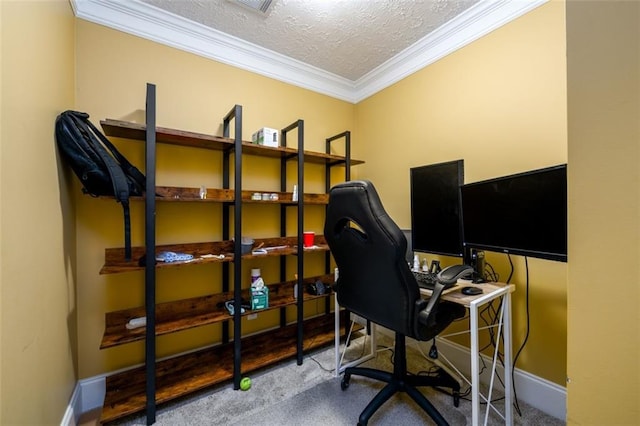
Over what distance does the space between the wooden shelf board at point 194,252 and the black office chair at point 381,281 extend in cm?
75

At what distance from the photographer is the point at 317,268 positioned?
274cm

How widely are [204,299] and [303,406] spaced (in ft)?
3.42

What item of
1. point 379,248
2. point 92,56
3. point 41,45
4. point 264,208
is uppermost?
point 92,56

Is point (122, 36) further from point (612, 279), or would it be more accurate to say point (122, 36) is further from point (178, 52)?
point (612, 279)

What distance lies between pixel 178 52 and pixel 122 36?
0.34m

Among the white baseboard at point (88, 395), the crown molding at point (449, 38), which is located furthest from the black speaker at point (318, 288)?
the crown molding at point (449, 38)

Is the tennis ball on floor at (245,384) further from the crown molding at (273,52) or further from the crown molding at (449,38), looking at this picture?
the crown molding at (449,38)

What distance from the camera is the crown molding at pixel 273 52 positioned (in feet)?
5.75

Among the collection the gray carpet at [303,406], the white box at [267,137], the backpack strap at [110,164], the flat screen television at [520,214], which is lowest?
the gray carpet at [303,406]

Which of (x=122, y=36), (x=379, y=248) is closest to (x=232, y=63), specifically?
(x=122, y=36)

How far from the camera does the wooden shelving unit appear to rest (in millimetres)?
1561

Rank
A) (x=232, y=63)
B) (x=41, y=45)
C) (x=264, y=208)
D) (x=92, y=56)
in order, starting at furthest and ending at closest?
(x=264, y=208) → (x=232, y=63) → (x=92, y=56) → (x=41, y=45)

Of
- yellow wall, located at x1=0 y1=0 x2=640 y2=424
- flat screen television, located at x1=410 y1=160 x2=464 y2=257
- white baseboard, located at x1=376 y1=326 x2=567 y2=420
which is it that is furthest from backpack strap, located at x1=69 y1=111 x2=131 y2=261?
white baseboard, located at x1=376 y1=326 x2=567 y2=420

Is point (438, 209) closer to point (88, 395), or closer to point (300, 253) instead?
point (300, 253)
